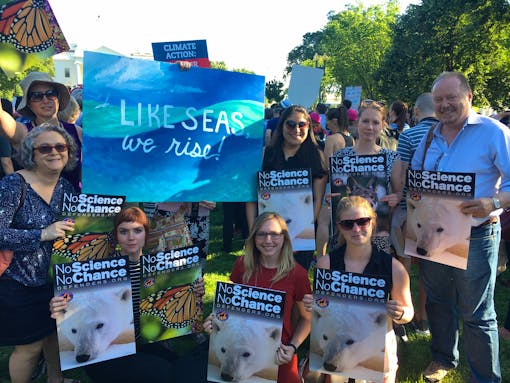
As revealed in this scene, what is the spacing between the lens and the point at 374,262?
2928 millimetres

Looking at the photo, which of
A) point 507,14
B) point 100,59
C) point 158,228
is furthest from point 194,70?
point 507,14

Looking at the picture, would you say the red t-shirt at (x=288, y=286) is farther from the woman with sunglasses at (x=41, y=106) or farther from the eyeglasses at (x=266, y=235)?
the woman with sunglasses at (x=41, y=106)

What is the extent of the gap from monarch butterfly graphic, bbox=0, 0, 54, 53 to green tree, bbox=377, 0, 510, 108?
1976 centimetres

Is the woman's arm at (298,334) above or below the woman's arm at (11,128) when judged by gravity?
below

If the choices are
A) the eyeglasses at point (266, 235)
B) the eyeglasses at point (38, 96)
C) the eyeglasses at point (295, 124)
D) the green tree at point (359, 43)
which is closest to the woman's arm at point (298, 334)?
the eyeglasses at point (266, 235)

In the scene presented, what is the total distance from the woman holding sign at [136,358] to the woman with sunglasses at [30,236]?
449 millimetres

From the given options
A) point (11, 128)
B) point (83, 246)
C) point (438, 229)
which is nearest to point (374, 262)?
point (438, 229)

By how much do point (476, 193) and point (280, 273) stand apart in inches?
61.0

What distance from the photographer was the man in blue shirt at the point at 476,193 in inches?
113

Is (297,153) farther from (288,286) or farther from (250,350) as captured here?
(250,350)

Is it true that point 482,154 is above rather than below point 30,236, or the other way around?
above

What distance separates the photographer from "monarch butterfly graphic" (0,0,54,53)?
3283mm

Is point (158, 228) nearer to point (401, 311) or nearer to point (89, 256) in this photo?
point (89, 256)

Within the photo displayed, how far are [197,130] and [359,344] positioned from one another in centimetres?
215
